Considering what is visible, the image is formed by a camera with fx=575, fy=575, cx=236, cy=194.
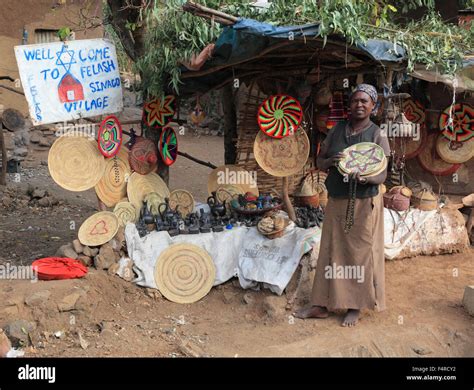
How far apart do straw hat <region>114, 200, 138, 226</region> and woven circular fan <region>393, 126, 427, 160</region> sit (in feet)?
11.3

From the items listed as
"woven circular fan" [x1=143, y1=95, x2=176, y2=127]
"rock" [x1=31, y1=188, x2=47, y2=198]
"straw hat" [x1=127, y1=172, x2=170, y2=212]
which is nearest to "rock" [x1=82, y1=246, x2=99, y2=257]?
"straw hat" [x1=127, y1=172, x2=170, y2=212]

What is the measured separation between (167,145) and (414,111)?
3.17 metres

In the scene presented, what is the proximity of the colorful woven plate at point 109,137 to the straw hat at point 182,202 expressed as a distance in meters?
0.87

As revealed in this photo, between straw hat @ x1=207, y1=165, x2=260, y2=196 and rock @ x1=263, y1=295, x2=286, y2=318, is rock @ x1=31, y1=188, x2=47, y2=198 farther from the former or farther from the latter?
rock @ x1=263, y1=295, x2=286, y2=318

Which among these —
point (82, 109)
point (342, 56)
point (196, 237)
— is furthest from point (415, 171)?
point (82, 109)

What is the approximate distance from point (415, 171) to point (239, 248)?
9.87 ft

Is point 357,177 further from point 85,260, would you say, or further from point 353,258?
point 85,260

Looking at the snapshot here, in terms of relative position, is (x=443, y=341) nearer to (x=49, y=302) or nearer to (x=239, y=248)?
(x=239, y=248)

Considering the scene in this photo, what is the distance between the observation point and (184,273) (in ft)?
18.9

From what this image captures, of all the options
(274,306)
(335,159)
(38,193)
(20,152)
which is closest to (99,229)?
(274,306)

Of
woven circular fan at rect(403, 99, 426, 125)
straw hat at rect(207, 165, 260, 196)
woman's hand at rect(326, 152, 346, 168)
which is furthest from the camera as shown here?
woven circular fan at rect(403, 99, 426, 125)

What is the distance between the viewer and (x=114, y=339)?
15.6 ft

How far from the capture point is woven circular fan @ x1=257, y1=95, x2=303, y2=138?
632 cm

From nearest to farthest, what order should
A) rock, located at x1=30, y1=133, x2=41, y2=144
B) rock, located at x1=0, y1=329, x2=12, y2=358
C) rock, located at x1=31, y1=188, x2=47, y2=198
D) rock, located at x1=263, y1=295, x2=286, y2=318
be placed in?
1. rock, located at x1=0, y1=329, x2=12, y2=358
2. rock, located at x1=263, y1=295, x2=286, y2=318
3. rock, located at x1=31, y1=188, x2=47, y2=198
4. rock, located at x1=30, y1=133, x2=41, y2=144
